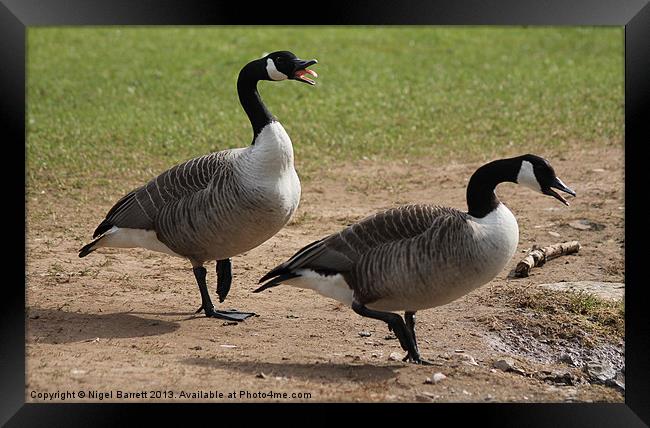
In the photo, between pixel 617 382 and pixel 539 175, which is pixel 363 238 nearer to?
pixel 539 175

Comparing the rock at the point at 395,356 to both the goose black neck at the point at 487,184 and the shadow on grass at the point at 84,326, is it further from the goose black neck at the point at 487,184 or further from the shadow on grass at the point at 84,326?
the shadow on grass at the point at 84,326

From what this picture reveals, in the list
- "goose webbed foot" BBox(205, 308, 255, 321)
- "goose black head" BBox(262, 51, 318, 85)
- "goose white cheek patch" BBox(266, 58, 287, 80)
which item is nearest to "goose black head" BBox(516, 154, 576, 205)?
"goose black head" BBox(262, 51, 318, 85)

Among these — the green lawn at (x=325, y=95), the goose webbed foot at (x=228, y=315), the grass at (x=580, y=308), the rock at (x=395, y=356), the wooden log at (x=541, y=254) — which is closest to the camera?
the rock at (x=395, y=356)

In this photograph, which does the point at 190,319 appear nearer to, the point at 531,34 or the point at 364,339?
the point at 364,339

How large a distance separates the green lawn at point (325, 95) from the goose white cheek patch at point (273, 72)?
14.8 feet

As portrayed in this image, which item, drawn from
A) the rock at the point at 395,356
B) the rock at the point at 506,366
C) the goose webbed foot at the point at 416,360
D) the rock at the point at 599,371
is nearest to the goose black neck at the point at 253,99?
the rock at the point at 395,356

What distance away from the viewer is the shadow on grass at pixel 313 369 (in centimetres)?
632

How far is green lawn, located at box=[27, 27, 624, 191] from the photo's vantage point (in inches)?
514

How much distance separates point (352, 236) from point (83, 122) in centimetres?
856

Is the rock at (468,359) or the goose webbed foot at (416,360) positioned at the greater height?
the goose webbed foot at (416,360)

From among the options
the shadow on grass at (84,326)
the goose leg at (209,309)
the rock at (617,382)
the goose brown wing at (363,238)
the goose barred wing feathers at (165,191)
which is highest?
the goose barred wing feathers at (165,191)

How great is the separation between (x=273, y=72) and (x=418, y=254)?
2182 mm

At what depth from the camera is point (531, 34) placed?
19.6 metres

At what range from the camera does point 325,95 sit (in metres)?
15.5
